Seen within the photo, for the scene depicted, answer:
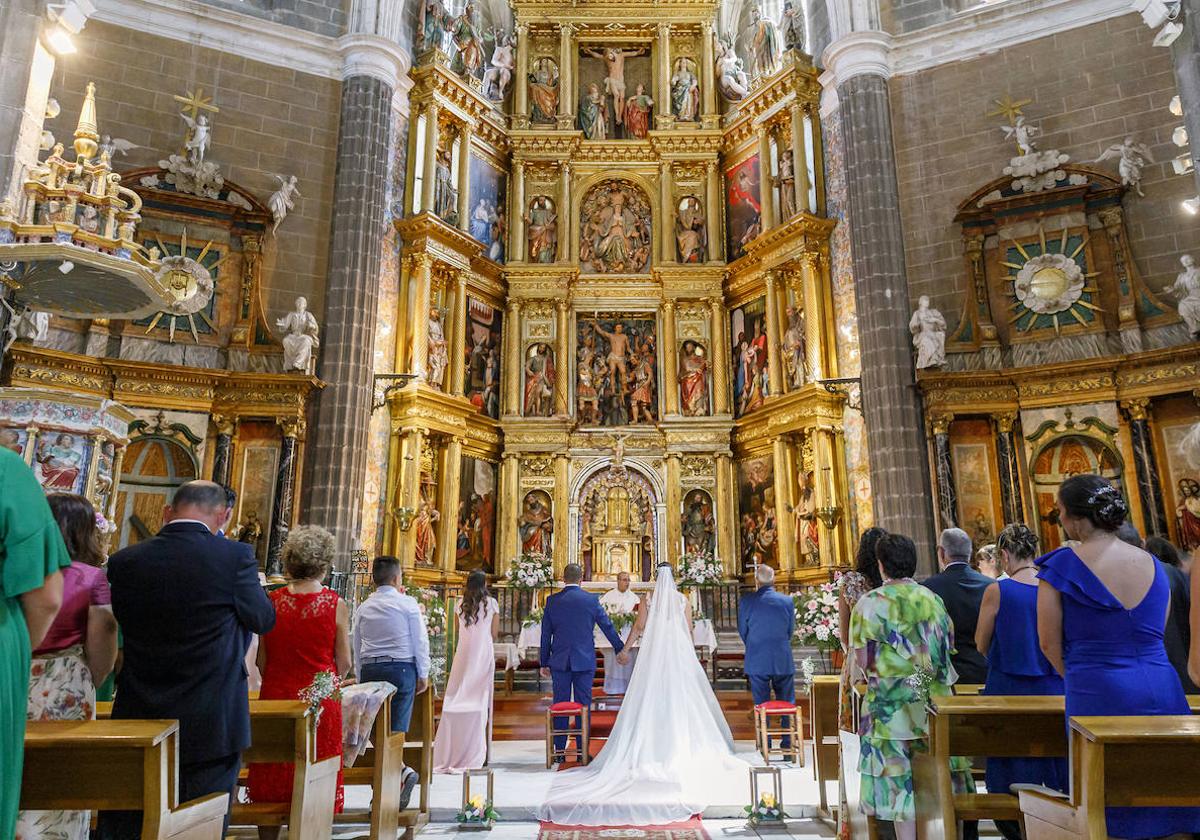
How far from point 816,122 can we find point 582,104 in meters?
5.83

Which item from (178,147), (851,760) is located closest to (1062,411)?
(851,760)

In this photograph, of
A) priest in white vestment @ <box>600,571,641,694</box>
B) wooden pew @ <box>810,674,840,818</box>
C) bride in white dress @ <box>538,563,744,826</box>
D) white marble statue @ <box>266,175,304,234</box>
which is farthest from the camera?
white marble statue @ <box>266,175,304,234</box>

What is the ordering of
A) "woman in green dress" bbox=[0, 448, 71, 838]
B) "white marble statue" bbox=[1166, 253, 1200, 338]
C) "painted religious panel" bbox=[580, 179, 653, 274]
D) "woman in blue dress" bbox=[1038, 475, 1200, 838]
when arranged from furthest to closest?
"painted religious panel" bbox=[580, 179, 653, 274] < "white marble statue" bbox=[1166, 253, 1200, 338] < "woman in blue dress" bbox=[1038, 475, 1200, 838] < "woman in green dress" bbox=[0, 448, 71, 838]

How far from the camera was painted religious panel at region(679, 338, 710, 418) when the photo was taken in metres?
18.0

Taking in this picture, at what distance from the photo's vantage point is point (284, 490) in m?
13.5

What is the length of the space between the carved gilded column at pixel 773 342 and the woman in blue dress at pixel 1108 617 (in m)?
13.1

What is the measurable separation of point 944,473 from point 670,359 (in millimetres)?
6444

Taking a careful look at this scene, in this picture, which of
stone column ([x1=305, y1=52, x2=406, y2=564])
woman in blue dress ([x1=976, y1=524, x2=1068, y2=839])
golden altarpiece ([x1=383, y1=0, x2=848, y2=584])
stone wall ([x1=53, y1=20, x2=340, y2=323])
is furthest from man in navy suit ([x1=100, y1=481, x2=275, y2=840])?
stone wall ([x1=53, y1=20, x2=340, y2=323])

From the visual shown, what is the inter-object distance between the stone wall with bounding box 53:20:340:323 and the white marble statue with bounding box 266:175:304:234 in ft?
0.42

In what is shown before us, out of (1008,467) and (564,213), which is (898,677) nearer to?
(1008,467)

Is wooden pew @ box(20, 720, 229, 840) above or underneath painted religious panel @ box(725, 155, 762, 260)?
underneath

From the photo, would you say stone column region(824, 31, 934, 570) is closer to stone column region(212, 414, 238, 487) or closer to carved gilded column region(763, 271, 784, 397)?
carved gilded column region(763, 271, 784, 397)

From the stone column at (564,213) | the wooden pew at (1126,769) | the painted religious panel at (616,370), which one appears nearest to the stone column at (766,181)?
the painted religious panel at (616,370)

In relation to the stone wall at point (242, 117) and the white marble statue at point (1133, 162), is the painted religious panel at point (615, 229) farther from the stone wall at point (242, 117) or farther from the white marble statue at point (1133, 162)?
the white marble statue at point (1133, 162)
